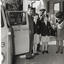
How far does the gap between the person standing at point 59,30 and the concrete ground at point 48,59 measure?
5cm

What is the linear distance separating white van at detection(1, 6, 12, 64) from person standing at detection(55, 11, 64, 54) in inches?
16.9

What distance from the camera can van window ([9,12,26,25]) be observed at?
1.11 m

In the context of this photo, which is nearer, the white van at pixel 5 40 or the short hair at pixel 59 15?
the white van at pixel 5 40

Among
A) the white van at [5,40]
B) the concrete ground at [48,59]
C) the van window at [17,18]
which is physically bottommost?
the concrete ground at [48,59]

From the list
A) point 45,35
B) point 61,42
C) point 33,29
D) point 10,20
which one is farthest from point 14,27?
point 61,42

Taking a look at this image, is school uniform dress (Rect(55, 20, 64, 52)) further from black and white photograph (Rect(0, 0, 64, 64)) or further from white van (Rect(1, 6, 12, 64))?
white van (Rect(1, 6, 12, 64))

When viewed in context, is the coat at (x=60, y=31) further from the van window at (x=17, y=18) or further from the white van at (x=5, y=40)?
the white van at (x=5, y=40)

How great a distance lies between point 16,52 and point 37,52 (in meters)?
0.19

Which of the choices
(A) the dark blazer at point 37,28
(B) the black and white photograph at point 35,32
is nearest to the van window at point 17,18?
(B) the black and white photograph at point 35,32

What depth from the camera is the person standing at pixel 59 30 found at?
3.86ft

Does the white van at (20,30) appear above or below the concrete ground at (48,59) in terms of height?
above

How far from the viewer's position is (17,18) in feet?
3.68

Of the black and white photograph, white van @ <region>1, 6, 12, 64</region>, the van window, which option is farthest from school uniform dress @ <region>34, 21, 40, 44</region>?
white van @ <region>1, 6, 12, 64</region>

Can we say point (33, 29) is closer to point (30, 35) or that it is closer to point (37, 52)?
point (30, 35)
